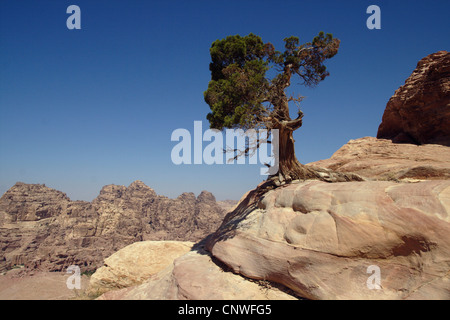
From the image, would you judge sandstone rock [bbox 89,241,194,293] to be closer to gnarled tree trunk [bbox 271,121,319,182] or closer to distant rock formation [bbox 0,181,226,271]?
gnarled tree trunk [bbox 271,121,319,182]

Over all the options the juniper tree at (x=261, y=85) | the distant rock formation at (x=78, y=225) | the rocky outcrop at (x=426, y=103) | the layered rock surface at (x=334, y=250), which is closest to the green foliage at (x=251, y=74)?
the juniper tree at (x=261, y=85)

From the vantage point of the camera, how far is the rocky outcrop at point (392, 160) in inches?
475

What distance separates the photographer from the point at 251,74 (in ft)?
44.0

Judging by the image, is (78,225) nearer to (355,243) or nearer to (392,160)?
(392,160)

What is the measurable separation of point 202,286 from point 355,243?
22.3 ft

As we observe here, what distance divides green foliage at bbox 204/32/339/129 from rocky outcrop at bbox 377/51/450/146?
9118 mm

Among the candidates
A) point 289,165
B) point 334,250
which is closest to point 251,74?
point 289,165

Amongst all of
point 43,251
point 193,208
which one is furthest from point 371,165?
point 193,208

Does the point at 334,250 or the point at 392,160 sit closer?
the point at 334,250

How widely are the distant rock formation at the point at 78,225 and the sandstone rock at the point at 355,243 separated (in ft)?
273

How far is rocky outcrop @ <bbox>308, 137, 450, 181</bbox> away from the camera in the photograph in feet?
39.6

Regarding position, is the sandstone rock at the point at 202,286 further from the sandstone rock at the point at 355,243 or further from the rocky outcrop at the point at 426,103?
the rocky outcrop at the point at 426,103

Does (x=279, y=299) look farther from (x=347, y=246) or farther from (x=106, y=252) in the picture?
(x=106, y=252)
